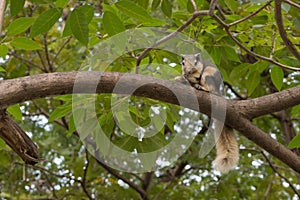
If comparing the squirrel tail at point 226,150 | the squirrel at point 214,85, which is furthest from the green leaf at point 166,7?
the squirrel tail at point 226,150

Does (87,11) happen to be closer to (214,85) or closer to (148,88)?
(148,88)

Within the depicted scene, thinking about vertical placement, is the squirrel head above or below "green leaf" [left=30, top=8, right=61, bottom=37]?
below

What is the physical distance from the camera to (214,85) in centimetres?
279

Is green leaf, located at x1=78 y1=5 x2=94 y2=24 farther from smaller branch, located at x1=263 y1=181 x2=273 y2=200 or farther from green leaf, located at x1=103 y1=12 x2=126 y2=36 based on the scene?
smaller branch, located at x1=263 y1=181 x2=273 y2=200

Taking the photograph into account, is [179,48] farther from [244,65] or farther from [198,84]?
[244,65]

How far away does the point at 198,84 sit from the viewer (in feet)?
9.29

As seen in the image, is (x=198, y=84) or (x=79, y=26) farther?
(x=198, y=84)

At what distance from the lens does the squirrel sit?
2574mm

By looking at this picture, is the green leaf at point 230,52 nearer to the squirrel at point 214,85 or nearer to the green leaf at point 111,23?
the squirrel at point 214,85

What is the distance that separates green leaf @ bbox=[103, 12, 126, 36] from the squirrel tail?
86 centimetres

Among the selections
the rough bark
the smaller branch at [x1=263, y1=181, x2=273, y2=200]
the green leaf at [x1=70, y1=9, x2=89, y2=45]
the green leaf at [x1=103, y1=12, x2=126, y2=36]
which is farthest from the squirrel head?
the smaller branch at [x1=263, y1=181, x2=273, y2=200]

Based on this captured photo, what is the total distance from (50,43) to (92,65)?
7.16 ft

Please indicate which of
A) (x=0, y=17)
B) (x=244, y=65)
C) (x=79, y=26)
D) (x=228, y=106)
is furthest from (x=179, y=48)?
(x=0, y=17)

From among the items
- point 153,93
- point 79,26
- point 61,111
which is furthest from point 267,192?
point 79,26
